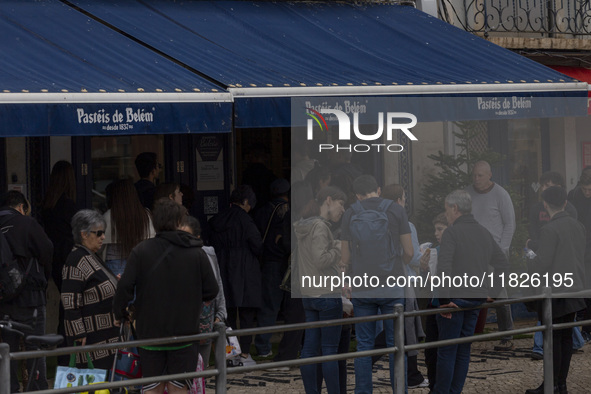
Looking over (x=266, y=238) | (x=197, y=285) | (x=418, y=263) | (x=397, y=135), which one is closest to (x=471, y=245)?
(x=418, y=263)

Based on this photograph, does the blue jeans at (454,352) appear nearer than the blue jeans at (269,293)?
Yes

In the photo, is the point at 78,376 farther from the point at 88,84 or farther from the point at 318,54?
the point at 318,54

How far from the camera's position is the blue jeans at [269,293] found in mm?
11609

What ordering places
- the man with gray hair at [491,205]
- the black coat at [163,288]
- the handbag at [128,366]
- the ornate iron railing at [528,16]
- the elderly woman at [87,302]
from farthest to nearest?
the ornate iron railing at [528,16] → the man with gray hair at [491,205] → the elderly woman at [87,302] → the handbag at [128,366] → the black coat at [163,288]

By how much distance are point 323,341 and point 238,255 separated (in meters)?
2.72

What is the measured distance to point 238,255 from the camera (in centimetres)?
1133

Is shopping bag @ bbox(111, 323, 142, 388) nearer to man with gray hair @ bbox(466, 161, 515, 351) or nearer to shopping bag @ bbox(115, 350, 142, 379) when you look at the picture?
shopping bag @ bbox(115, 350, 142, 379)

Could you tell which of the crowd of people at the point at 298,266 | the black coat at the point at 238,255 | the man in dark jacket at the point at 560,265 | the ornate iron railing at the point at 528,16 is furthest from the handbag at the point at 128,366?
the ornate iron railing at the point at 528,16

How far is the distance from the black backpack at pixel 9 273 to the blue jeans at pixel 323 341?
217cm

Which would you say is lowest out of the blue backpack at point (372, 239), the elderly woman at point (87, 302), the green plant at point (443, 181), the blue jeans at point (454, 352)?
the blue jeans at point (454, 352)

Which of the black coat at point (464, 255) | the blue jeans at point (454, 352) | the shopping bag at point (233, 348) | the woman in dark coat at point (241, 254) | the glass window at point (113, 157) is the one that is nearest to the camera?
the black coat at point (464, 255)

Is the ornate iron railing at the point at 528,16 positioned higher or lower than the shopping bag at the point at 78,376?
higher

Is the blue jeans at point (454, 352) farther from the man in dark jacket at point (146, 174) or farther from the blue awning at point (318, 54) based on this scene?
the man in dark jacket at point (146, 174)

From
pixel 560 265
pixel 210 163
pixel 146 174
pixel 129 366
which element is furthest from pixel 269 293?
pixel 129 366
